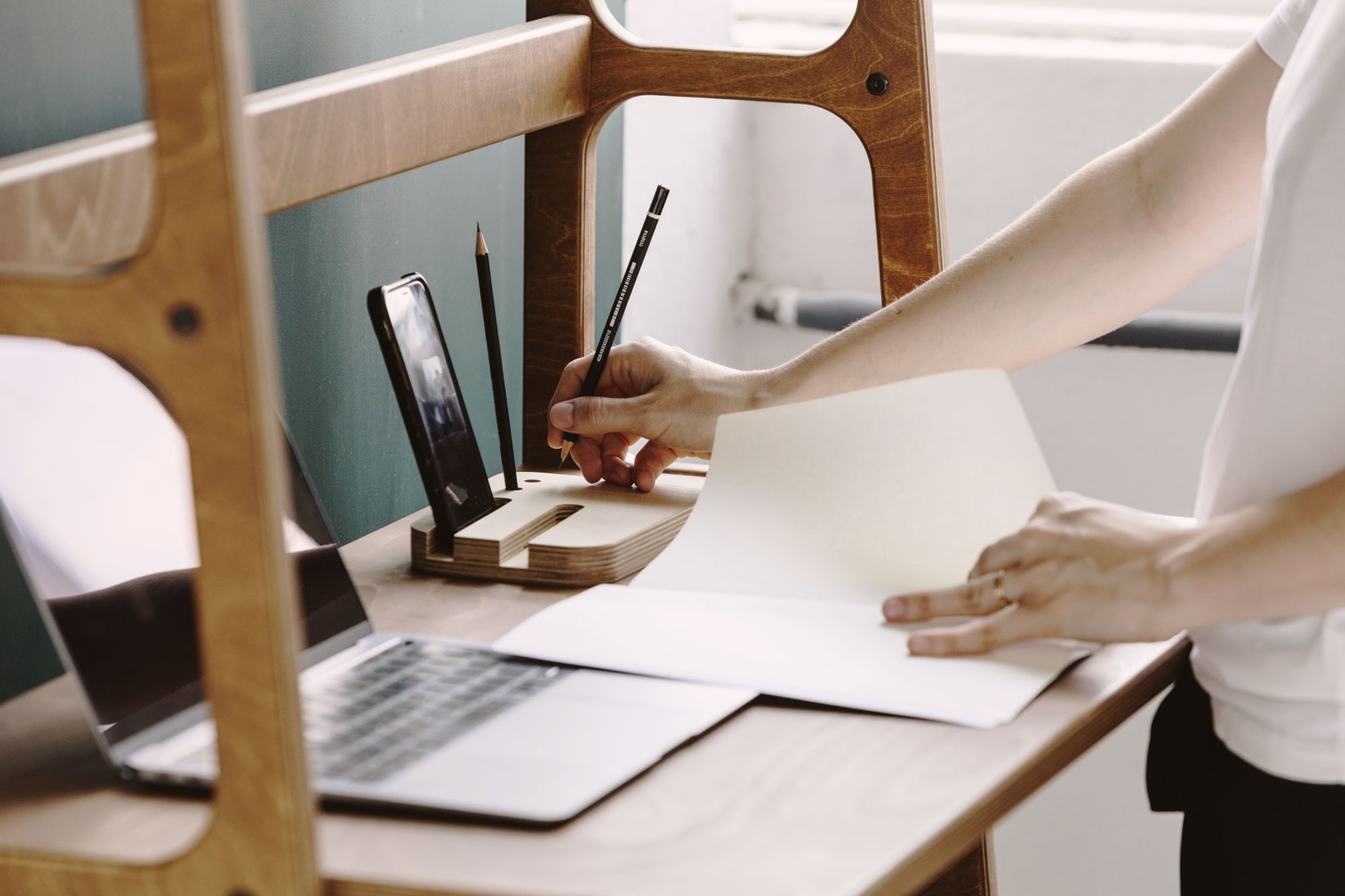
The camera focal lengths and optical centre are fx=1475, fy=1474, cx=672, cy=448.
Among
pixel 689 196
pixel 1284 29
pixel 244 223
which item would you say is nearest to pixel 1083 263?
pixel 1284 29

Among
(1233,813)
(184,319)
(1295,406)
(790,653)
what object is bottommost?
(1233,813)

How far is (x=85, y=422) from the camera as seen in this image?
648 millimetres

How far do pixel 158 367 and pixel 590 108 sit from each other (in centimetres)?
79

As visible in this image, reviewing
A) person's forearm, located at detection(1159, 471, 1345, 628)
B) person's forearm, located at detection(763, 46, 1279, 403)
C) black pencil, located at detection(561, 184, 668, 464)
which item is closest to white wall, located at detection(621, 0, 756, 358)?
black pencil, located at detection(561, 184, 668, 464)

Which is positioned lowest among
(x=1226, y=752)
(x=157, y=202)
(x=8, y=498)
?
(x=1226, y=752)

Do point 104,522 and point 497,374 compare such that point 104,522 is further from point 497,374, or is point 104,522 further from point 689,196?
point 689,196

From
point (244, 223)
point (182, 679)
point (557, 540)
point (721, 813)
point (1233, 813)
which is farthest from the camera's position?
point (557, 540)

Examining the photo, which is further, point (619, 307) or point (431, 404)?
point (619, 307)

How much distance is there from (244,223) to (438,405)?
1.69ft

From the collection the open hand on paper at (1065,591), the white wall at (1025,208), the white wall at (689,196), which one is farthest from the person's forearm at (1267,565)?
the white wall at (1025,208)

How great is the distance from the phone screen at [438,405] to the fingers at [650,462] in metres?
0.12

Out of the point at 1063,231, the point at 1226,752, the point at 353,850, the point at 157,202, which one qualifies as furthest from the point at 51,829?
the point at 1063,231

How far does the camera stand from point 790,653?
72 cm

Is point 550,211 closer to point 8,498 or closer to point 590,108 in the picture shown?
point 590,108
